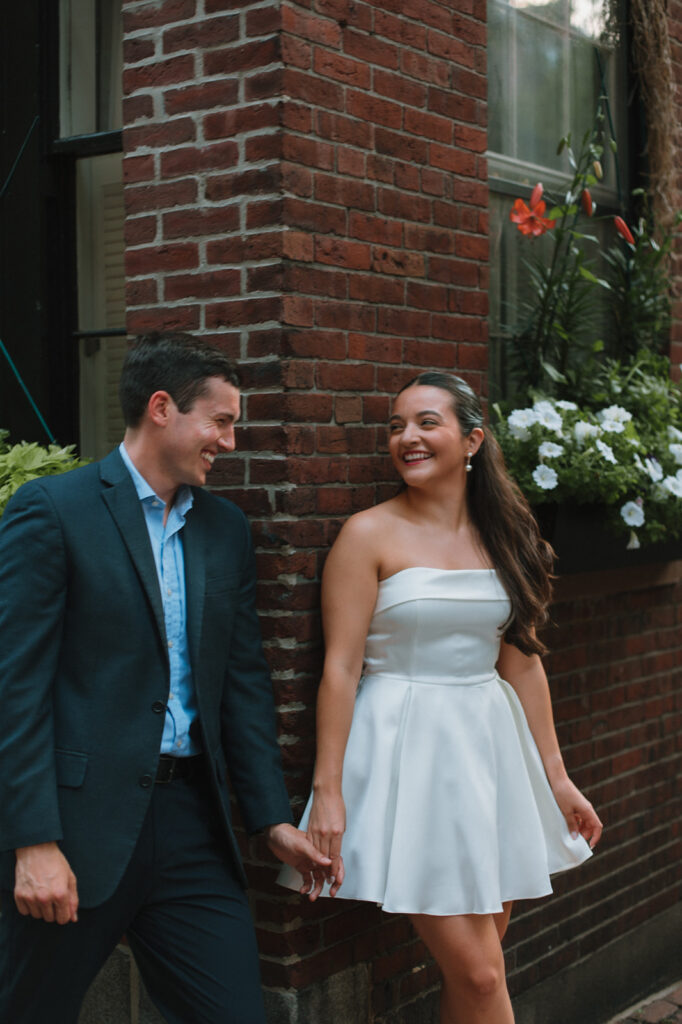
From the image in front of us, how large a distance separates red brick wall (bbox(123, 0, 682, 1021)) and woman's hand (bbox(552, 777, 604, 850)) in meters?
0.66

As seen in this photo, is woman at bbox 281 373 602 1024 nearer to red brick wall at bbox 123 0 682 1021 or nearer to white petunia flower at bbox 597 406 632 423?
red brick wall at bbox 123 0 682 1021

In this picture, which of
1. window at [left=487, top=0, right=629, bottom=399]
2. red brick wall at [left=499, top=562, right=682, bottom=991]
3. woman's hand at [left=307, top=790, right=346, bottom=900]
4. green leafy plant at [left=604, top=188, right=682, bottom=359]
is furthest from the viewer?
green leafy plant at [left=604, top=188, right=682, bottom=359]

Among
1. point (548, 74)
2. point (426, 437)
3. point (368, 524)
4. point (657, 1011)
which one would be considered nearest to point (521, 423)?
point (426, 437)

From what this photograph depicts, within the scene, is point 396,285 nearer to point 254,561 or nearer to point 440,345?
point 440,345

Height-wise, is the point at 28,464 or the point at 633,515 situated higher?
the point at 28,464

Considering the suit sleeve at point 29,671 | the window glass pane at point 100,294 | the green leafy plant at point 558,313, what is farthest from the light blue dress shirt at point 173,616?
the green leafy plant at point 558,313

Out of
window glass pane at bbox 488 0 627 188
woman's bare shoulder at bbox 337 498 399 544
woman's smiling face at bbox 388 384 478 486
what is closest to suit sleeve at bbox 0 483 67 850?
woman's bare shoulder at bbox 337 498 399 544

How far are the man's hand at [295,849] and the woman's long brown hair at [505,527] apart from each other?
83 centimetres

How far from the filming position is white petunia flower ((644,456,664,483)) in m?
4.13

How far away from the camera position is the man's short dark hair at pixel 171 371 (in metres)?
2.75

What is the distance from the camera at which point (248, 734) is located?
117 inches

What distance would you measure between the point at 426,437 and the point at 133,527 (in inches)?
36.6

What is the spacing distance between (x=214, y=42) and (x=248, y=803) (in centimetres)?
206

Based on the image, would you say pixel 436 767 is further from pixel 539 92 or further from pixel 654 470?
pixel 539 92
